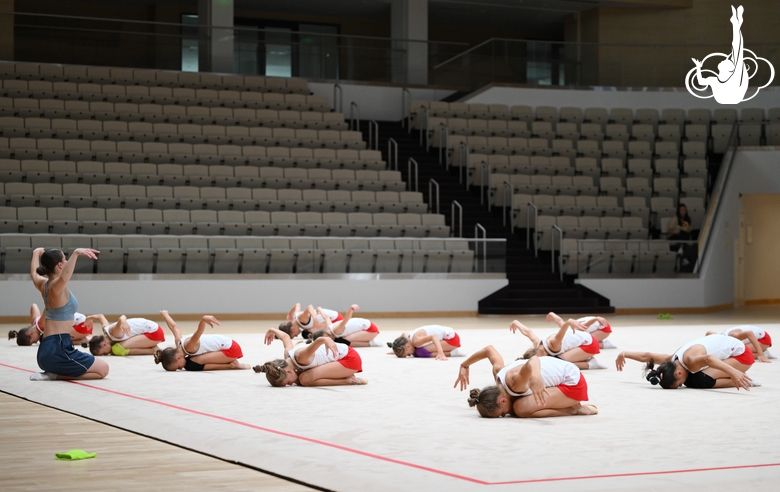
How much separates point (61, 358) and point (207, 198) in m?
9.76

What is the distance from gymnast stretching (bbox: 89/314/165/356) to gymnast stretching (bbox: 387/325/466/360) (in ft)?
8.21

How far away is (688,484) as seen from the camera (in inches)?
146

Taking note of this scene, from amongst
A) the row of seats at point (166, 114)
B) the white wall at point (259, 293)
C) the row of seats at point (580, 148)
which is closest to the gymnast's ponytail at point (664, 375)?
the white wall at point (259, 293)

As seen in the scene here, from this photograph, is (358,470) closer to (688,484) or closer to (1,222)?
(688,484)

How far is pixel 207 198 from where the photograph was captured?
16594 mm

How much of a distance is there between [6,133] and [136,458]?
48.7 ft

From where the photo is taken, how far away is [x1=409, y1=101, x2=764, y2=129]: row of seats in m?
22.0

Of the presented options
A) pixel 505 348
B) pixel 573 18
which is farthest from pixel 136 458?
pixel 573 18

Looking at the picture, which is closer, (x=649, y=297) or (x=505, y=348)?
(x=505, y=348)

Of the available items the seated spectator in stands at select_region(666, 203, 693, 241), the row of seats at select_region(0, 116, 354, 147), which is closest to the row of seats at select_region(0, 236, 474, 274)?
the row of seats at select_region(0, 116, 354, 147)

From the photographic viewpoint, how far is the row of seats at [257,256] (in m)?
14.5

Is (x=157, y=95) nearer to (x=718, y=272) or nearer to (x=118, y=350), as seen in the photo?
(x=118, y=350)

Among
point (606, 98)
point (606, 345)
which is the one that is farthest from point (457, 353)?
point (606, 98)

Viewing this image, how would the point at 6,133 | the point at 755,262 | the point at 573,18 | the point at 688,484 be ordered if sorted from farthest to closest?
the point at 573,18 → the point at 755,262 → the point at 6,133 → the point at 688,484
